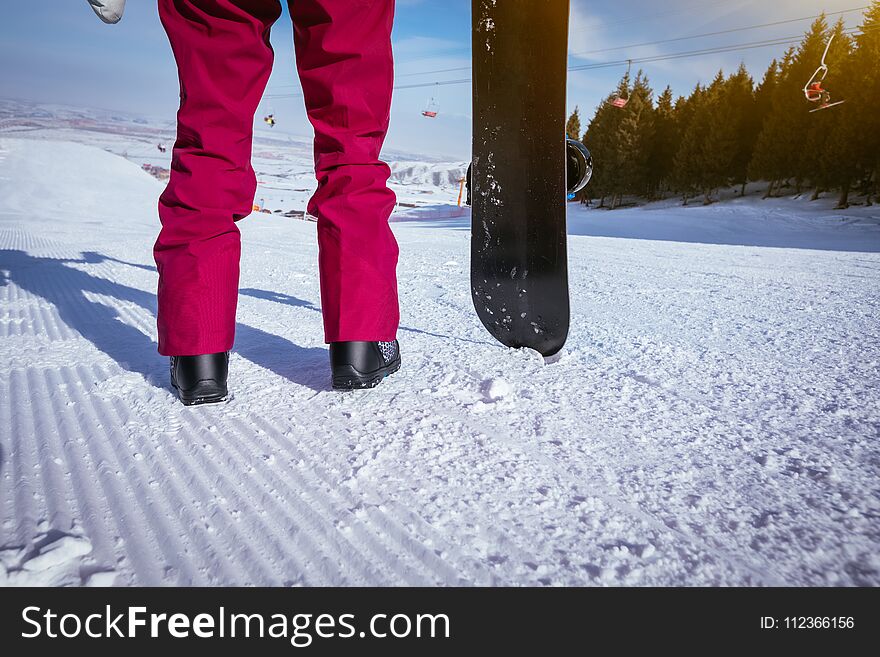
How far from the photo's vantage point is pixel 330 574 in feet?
1.77

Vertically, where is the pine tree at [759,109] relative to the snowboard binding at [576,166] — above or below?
above

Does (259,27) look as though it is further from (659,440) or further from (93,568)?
(659,440)

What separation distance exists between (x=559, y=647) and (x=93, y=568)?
20.2 inches

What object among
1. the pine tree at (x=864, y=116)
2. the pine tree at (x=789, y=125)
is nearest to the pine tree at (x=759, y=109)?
the pine tree at (x=789, y=125)

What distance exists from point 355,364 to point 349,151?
18.3 inches

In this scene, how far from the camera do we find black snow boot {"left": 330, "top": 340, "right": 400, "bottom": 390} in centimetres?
105

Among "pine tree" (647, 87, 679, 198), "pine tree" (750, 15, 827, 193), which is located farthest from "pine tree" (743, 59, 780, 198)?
"pine tree" (647, 87, 679, 198)

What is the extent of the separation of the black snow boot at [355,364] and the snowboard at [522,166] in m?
0.46

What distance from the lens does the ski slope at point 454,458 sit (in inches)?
21.9

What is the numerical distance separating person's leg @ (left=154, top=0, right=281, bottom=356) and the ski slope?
0.19 metres

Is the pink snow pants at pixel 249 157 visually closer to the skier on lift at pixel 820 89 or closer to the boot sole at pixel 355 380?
the boot sole at pixel 355 380

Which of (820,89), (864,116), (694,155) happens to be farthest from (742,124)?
(820,89)

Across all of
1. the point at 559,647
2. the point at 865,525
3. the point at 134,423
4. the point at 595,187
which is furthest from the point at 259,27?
the point at 595,187

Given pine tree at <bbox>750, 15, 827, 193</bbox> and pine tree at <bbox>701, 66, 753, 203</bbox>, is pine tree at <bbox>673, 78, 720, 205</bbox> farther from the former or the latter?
pine tree at <bbox>750, 15, 827, 193</bbox>
